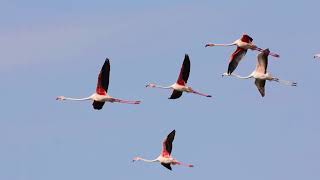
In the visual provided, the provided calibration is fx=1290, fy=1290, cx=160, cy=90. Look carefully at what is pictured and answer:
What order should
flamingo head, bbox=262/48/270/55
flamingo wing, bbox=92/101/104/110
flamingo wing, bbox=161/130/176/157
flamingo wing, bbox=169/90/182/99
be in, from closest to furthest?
flamingo head, bbox=262/48/270/55, flamingo wing, bbox=92/101/104/110, flamingo wing, bbox=161/130/176/157, flamingo wing, bbox=169/90/182/99

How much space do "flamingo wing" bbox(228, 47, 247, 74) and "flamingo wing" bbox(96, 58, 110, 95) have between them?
793 centimetres

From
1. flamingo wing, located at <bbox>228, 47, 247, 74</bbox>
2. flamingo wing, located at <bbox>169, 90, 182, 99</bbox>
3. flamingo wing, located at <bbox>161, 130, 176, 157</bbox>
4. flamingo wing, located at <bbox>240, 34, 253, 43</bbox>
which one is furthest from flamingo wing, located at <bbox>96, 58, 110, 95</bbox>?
flamingo wing, located at <bbox>240, 34, 253, 43</bbox>

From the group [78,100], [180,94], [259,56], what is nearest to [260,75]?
[259,56]

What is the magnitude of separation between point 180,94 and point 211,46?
408cm

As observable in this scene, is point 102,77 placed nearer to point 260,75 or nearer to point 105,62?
point 105,62

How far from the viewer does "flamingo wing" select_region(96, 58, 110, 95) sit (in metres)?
73.9

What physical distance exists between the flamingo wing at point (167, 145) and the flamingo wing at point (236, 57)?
18.1 ft

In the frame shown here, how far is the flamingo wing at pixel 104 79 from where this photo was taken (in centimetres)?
7394

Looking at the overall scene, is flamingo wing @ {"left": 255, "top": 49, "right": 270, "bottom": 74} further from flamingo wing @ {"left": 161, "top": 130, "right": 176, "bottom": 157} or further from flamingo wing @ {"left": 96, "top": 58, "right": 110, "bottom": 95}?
flamingo wing @ {"left": 96, "top": 58, "right": 110, "bottom": 95}

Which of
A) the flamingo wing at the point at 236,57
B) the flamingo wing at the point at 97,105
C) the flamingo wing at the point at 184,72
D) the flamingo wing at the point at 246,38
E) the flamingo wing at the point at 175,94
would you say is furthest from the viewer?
the flamingo wing at the point at 175,94

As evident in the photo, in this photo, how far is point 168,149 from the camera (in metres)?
80.3

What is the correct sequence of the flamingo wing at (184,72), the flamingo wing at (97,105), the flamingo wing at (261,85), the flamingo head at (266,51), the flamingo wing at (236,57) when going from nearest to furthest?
the flamingo head at (266,51), the flamingo wing at (184,72), the flamingo wing at (236,57), the flamingo wing at (97,105), the flamingo wing at (261,85)

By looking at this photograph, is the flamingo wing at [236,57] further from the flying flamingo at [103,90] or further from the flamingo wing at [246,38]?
the flying flamingo at [103,90]

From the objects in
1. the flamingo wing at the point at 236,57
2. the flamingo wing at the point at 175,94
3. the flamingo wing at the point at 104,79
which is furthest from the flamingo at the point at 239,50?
the flamingo wing at the point at 104,79
